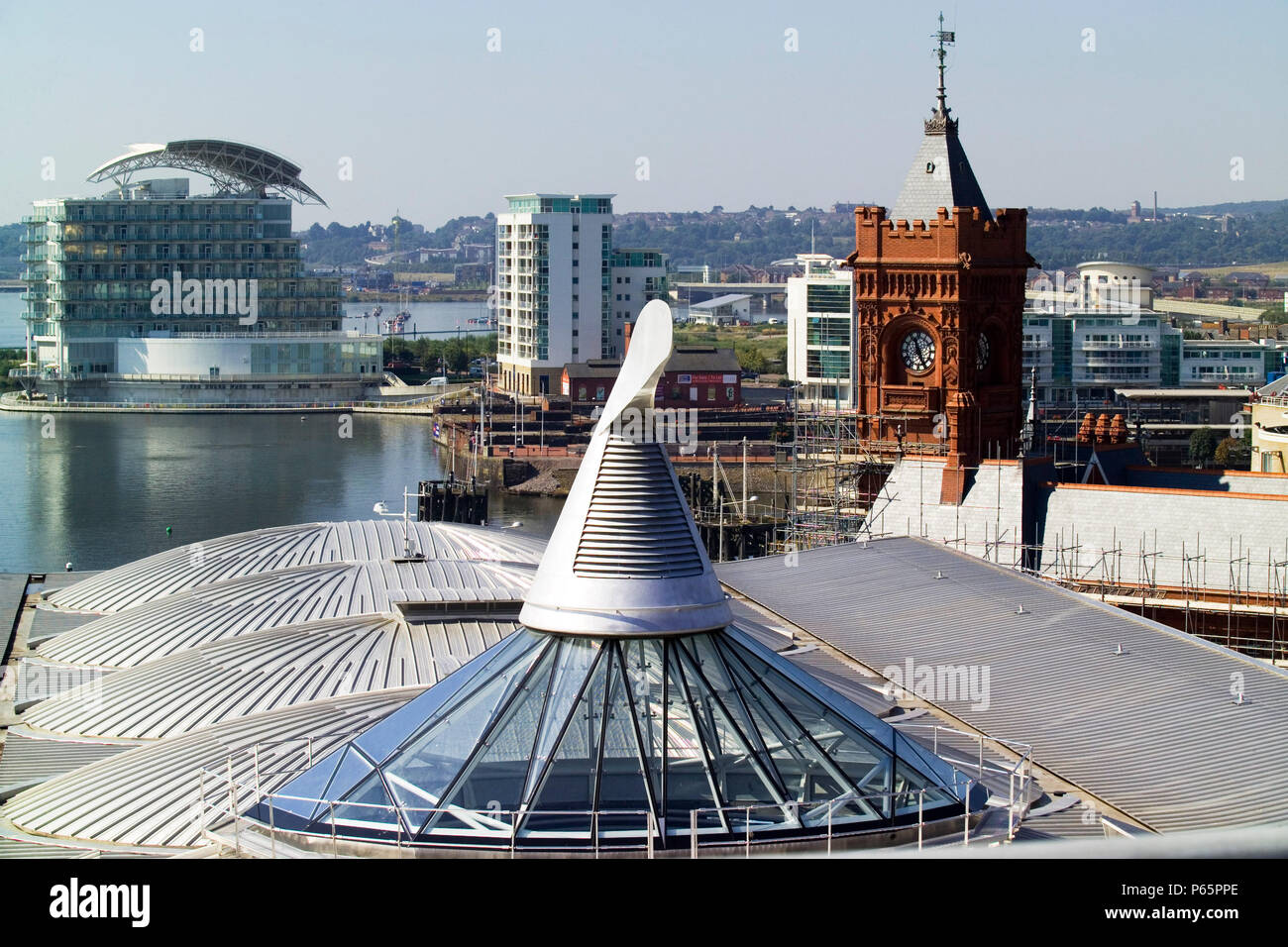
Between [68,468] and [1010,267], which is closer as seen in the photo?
[1010,267]

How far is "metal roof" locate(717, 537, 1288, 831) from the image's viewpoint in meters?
Result: 17.2

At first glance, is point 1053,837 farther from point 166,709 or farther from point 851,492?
point 851,492

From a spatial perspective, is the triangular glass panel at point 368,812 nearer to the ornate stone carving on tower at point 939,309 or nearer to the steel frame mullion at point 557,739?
the steel frame mullion at point 557,739

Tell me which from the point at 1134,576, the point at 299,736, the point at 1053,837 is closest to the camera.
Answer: the point at 1053,837

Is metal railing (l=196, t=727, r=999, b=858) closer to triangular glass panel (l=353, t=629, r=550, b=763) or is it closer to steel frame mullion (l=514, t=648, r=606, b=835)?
steel frame mullion (l=514, t=648, r=606, b=835)

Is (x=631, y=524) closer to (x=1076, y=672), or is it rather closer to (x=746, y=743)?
(x=746, y=743)

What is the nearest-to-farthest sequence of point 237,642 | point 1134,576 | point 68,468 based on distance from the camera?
point 237,642, point 1134,576, point 68,468

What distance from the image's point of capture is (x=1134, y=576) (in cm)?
3234

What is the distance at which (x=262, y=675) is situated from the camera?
864 inches

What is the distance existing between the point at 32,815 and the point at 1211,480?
26.5 meters

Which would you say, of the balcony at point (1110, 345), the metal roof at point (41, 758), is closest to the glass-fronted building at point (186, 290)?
the balcony at point (1110, 345)

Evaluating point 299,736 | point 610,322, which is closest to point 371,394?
point 610,322

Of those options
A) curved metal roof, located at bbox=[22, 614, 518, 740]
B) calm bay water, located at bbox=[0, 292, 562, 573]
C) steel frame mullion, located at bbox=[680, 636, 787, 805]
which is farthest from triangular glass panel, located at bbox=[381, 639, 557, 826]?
calm bay water, located at bbox=[0, 292, 562, 573]

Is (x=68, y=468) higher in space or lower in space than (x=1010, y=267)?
lower
